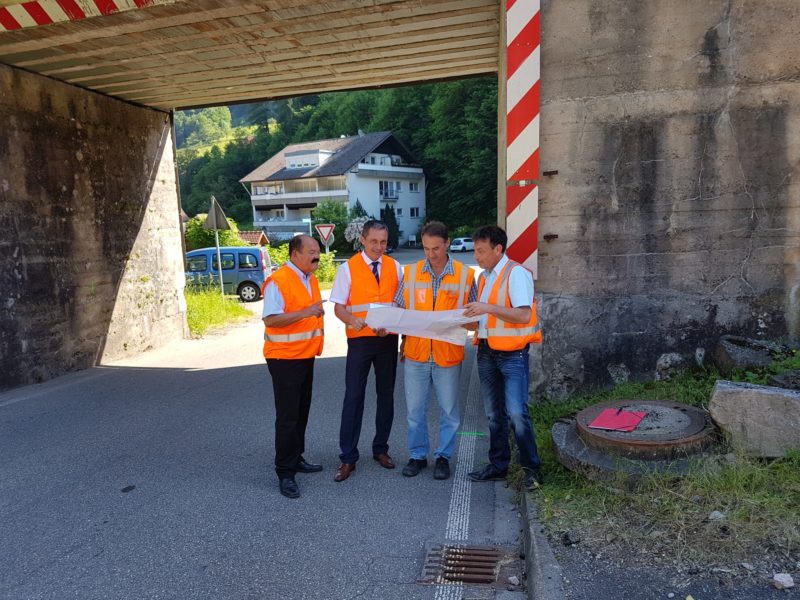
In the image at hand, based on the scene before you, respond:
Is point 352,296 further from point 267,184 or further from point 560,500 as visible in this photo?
point 267,184

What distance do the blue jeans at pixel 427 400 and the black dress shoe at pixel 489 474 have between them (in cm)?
27

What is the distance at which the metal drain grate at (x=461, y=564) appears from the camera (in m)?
3.25

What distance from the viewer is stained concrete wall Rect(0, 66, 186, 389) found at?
25.5 feet

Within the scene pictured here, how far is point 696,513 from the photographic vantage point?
3115 mm

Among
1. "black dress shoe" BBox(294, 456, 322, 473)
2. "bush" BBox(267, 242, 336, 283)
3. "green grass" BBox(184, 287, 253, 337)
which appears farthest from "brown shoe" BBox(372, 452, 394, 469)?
"bush" BBox(267, 242, 336, 283)

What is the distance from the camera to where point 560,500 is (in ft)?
11.9

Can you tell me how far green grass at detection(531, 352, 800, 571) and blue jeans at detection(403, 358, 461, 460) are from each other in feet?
3.22

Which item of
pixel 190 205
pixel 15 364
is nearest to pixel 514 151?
pixel 15 364

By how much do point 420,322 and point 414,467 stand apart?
4.09 ft

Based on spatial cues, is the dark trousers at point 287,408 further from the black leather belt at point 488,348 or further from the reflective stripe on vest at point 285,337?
the black leather belt at point 488,348

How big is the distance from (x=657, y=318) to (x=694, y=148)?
1511 mm

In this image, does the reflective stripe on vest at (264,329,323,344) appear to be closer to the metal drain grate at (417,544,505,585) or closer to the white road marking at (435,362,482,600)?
the white road marking at (435,362,482,600)

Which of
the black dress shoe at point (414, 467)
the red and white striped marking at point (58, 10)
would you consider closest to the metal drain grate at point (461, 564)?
the black dress shoe at point (414, 467)

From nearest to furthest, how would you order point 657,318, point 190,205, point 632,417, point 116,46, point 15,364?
point 632,417 → point 657,318 → point 116,46 → point 15,364 → point 190,205
